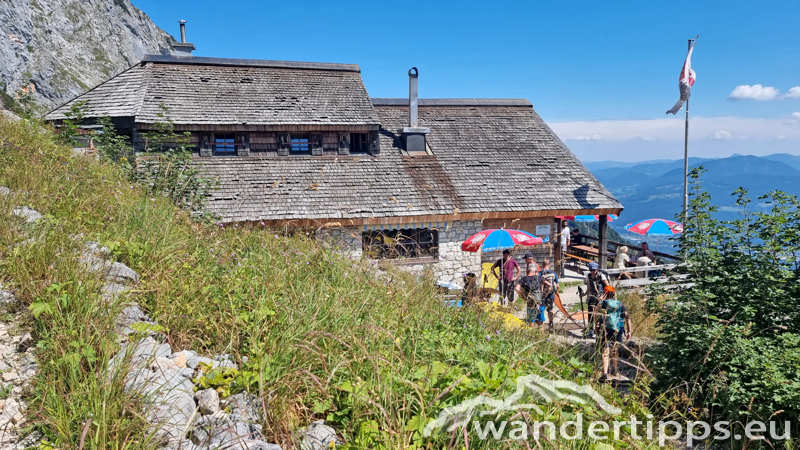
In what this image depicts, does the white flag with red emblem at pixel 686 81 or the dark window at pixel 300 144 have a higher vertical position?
the white flag with red emblem at pixel 686 81

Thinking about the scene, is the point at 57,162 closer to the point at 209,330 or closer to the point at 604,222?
the point at 209,330

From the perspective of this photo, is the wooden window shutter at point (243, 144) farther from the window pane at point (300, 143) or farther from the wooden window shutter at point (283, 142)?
the window pane at point (300, 143)

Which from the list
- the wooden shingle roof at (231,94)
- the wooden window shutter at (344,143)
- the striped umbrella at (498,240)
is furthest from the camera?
the wooden window shutter at (344,143)

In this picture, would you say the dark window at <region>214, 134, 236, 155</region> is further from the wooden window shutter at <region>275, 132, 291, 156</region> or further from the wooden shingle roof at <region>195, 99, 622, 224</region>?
the wooden window shutter at <region>275, 132, 291, 156</region>

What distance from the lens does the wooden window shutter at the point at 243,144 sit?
46.1 feet

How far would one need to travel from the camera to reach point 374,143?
15.4m

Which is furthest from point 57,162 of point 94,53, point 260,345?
point 94,53

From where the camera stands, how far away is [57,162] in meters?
5.61

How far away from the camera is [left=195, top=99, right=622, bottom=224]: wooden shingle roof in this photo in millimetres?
12852

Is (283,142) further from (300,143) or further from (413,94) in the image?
(413,94)

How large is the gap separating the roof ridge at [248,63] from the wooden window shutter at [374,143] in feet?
12.0

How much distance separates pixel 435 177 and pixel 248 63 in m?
8.26

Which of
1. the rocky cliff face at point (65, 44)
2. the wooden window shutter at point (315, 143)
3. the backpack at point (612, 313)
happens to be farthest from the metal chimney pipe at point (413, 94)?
the rocky cliff face at point (65, 44)

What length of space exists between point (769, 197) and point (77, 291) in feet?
25.5
